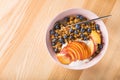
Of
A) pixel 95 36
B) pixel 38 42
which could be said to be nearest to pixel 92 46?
pixel 95 36

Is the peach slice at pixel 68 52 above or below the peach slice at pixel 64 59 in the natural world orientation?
above

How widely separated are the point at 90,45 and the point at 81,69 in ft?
0.26

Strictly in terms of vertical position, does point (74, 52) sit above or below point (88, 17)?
below

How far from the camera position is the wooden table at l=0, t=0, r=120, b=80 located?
94 centimetres

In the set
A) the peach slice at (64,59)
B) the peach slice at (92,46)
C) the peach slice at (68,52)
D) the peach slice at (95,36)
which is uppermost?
the peach slice at (95,36)

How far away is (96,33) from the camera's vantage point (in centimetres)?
93

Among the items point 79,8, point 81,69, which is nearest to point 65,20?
point 79,8

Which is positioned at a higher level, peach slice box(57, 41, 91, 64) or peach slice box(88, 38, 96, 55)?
peach slice box(88, 38, 96, 55)

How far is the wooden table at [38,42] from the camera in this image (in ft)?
3.10

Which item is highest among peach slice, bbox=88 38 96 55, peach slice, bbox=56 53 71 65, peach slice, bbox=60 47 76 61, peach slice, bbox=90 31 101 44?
peach slice, bbox=90 31 101 44

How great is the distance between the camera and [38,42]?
3.15 feet

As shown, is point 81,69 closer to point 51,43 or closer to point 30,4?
point 51,43

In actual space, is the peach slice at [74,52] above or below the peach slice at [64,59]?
above

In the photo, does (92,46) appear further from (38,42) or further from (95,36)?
(38,42)
